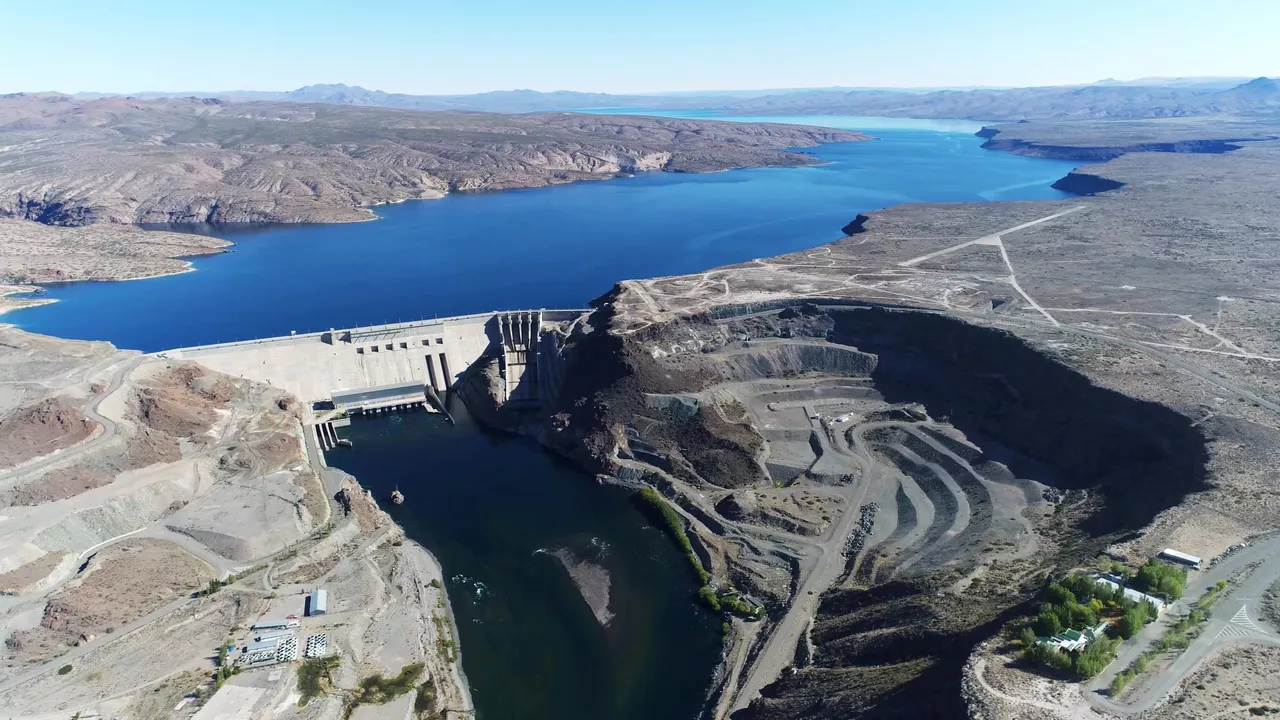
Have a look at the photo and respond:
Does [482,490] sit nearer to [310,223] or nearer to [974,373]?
[974,373]

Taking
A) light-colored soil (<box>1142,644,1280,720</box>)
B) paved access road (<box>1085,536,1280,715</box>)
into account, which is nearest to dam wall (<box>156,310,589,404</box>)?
paved access road (<box>1085,536,1280,715</box>)

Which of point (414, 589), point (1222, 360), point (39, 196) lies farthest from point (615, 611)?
point (39, 196)

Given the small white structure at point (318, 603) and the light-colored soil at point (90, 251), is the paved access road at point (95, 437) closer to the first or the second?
the small white structure at point (318, 603)

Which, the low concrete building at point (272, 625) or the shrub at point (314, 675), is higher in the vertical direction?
the low concrete building at point (272, 625)

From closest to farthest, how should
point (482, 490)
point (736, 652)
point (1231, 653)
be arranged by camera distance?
point (1231, 653)
point (736, 652)
point (482, 490)

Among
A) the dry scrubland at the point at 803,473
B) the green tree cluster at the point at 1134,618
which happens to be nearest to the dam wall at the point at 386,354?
the dry scrubland at the point at 803,473

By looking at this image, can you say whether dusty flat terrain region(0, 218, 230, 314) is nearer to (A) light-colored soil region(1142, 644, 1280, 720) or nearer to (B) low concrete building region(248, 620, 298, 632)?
(B) low concrete building region(248, 620, 298, 632)

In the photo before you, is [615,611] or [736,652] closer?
[736,652]
